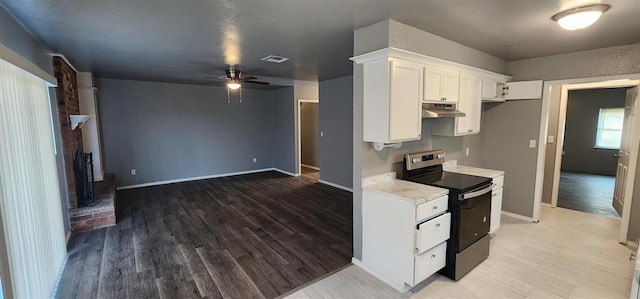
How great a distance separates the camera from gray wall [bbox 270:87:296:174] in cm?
734

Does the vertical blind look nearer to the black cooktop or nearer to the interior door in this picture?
the black cooktop

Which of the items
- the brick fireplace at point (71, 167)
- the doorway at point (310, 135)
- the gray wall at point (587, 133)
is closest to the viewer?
the brick fireplace at point (71, 167)

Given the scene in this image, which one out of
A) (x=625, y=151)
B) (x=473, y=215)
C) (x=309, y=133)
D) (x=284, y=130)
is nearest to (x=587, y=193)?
(x=625, y=151)

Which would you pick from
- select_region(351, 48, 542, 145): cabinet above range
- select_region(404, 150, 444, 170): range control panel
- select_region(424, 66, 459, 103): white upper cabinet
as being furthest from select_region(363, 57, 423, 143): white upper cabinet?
select_region(404, 150, 444, 170): range control panel

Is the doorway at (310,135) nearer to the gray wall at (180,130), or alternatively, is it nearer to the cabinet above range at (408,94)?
the gray wall at (180,130)

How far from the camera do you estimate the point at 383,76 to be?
250 cm

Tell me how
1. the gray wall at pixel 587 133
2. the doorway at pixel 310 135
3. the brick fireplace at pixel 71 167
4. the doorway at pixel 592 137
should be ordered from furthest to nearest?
the doorway at pixel 310 135
the gray wall at pixel 587 133
the doorway at pixel 592 137
the brick fireplace at pixel 71 167

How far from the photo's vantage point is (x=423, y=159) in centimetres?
314

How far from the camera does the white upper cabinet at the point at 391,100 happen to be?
2494 mm

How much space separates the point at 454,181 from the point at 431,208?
0.63m

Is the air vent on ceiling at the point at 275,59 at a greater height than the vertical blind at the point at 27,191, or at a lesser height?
greater

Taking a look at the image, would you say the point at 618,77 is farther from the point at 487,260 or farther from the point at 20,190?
the point at 20,190

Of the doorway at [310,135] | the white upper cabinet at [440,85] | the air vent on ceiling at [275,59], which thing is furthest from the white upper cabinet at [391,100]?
the doorway at [310,135]

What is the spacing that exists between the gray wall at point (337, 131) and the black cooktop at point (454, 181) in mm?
2684
